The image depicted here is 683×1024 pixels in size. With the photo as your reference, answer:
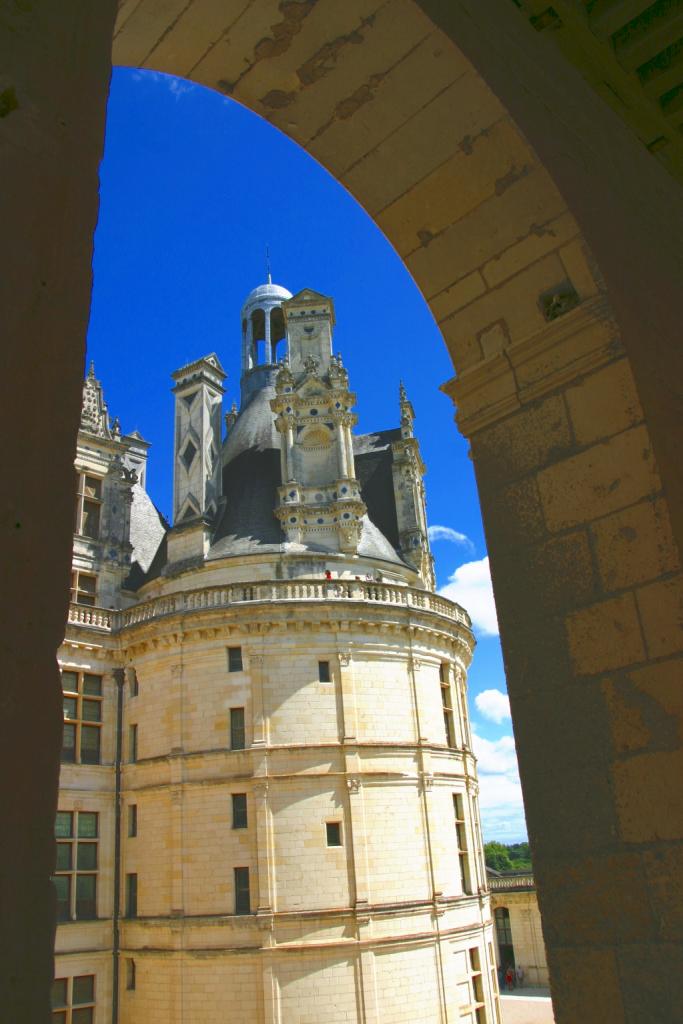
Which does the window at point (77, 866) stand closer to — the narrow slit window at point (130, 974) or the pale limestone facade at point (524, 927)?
the narrow slit window at point (130, 974)

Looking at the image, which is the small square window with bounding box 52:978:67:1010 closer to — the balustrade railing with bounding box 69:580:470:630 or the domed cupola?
the balustrade railing with bounding box 69:580:470:630

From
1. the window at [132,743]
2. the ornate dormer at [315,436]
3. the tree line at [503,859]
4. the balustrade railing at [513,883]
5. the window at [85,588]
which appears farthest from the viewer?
the tree line at [503,859]

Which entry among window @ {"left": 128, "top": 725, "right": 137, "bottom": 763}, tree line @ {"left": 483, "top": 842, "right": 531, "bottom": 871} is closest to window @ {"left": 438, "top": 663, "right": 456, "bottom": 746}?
window @ {"left": 128, "top": 725, "right": 137, "bottom": 763}

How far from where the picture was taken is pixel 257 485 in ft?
82.3

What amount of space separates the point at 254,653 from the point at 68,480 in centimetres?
Result: 1919

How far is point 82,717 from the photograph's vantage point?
850 inches

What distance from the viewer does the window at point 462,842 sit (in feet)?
71.1

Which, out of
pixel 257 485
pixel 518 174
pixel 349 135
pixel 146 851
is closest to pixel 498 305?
pixel 518 174

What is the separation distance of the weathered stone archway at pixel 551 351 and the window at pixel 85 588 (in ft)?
69.2

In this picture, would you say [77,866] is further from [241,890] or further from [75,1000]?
[241,890]

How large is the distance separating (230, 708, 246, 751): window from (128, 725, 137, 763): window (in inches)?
124

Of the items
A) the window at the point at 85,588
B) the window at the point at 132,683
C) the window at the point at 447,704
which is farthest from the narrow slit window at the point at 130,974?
the window at the point at 447,704

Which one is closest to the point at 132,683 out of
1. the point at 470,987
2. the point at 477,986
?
the point at 470,987

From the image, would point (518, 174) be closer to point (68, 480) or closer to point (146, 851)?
point (68, 480)
